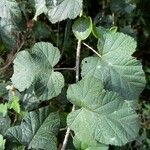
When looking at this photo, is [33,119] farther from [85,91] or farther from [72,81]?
[72,81]

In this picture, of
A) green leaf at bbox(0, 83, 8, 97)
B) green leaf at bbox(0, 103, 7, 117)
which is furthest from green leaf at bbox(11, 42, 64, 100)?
green leaf at bbox(0, 83, 8, 97)

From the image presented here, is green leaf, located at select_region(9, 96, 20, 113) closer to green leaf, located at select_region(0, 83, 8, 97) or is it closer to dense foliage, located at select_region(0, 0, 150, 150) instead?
dense foliage, located at select_region(0, 0, 150, 150)

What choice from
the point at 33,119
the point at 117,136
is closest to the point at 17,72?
the point at 33,119

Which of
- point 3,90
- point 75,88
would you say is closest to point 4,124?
point 3,90

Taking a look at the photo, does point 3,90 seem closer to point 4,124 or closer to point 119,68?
point 4,124

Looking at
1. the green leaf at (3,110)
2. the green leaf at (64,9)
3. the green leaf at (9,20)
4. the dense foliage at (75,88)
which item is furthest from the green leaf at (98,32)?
the green leaf at (3,110)
